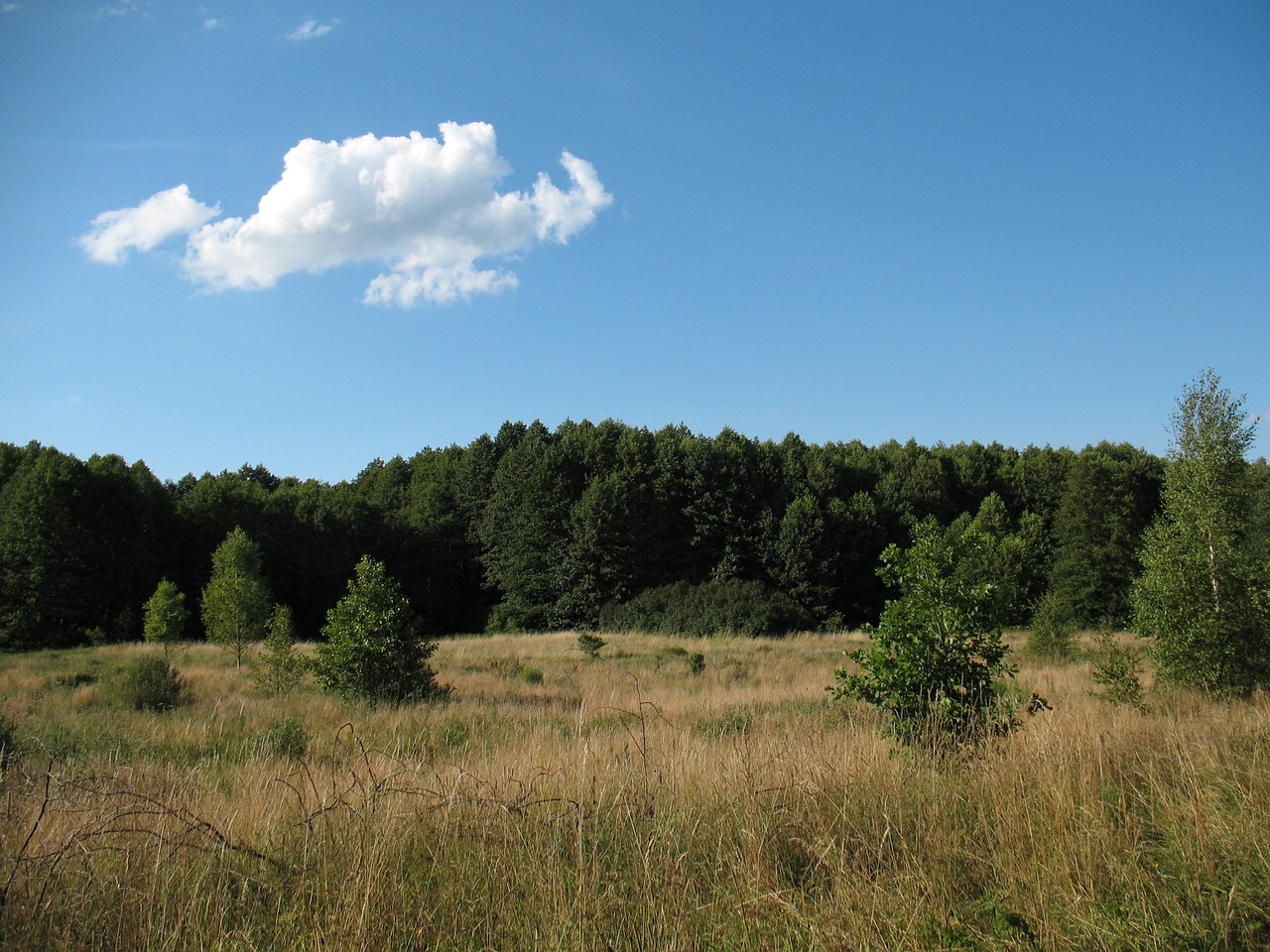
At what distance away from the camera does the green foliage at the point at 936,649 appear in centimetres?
682

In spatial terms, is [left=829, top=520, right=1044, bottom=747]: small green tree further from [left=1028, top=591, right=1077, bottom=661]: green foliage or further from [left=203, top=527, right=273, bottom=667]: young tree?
[left=203, top=527, right=273, bottom=667]: young tree

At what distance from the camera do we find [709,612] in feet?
121

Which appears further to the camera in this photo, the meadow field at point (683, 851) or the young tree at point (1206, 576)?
the young tree at point (1206, 576)

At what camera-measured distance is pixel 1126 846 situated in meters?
3.76

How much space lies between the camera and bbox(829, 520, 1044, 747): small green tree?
6.81m

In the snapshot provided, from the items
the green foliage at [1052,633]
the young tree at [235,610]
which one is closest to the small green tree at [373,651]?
the young tree at [235,610]

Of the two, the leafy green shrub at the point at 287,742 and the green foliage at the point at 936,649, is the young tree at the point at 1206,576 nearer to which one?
the green foliage at the point at 936,649

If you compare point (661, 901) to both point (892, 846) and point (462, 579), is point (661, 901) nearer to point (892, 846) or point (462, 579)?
point (892, 846)

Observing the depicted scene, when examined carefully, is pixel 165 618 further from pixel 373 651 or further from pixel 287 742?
pixel 287 742

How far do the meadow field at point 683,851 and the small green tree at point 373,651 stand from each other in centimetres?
740

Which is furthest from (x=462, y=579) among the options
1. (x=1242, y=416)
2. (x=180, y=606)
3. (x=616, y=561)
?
(x=1242, y=416)

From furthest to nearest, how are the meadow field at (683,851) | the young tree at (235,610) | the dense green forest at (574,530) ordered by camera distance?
the dense green forest at (574,530)
the young tree at (235,610)
the meadow field at (683,851)

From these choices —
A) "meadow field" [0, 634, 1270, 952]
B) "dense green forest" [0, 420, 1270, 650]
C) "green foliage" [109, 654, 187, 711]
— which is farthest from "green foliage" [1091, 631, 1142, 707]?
"dense green forest" [0, 420, 1270, 650]

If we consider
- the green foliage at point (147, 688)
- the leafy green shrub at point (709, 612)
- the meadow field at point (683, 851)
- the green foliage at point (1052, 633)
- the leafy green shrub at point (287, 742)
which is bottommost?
the leafy green shrub at point (709, 612)
